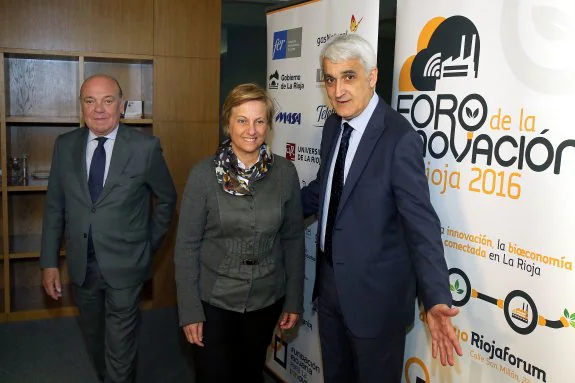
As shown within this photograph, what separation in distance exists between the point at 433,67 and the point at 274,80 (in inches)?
54.5

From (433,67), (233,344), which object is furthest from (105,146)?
(433,67)

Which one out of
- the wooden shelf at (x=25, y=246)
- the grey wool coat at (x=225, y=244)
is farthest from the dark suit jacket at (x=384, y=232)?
the wooden shelf at (x=25, y=246)

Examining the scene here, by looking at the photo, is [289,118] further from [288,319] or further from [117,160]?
[288,319]

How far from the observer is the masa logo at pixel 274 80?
338 cm

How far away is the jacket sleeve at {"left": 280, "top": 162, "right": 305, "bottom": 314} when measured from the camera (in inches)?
97.0

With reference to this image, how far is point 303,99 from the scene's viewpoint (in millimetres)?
3117

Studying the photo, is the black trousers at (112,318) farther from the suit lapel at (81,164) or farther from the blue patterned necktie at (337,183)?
the blue patterned necktie at (337,183)

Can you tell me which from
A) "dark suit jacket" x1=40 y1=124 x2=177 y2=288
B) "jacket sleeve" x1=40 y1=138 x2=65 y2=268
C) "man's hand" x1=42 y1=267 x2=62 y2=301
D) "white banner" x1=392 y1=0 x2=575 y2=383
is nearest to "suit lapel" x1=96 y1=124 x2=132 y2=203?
"dark suit jacket" x1=40 y1=124 x2=177 y2=288

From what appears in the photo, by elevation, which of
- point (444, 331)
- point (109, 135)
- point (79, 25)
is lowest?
point (444, 331)

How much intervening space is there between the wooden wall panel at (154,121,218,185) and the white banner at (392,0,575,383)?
8.54 feet

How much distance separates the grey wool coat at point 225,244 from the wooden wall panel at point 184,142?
2.40 m

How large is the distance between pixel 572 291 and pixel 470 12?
106 centimetres

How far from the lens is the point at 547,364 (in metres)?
1.83

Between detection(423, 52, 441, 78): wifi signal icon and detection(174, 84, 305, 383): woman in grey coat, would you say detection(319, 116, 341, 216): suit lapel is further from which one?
detection(423, 52, 441, 78): wifi signal icon
